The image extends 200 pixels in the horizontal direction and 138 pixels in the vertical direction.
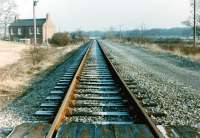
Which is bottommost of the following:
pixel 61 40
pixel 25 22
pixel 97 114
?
pixel 97 114

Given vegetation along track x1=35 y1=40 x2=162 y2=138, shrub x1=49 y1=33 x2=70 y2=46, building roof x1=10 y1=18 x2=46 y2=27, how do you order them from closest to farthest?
vegetation along track x1=35 y1=40 x2=162 y2=138
shrub x1=49 y1=33 x2=70 y2=46
building roof x1=10 y1=18 x2=46 y2=27

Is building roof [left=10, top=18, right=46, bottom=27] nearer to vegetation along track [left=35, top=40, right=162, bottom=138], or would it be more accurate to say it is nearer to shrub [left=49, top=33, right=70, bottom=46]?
shrub [left=49, top=33, right=70, bottom=46]

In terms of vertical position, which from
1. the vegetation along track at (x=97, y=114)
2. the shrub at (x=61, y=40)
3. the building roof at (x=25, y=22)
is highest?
the building roof at (x=25, y=22)

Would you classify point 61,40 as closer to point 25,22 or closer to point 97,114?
point 25,22

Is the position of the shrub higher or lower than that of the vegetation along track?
higher

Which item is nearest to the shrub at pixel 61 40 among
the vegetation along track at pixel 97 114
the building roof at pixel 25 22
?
the building roof at pixel 25 22

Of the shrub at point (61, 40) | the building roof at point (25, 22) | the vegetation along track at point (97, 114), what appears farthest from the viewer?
the building roof at point (25, 22)

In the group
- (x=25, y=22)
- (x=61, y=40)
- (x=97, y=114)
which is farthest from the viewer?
(x=25, y=22)

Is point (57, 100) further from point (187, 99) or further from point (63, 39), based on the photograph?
point (63, 39)

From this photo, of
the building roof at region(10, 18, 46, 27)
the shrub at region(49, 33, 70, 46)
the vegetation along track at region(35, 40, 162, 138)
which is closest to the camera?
the vegetation along track at region(35, 40, 162, 138)

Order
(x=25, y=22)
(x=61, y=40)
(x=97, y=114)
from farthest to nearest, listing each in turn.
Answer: (x=25, y=22)
(x=61, y=40)
(x=97, y=114)

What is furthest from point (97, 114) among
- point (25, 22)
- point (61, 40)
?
point (25, 22)

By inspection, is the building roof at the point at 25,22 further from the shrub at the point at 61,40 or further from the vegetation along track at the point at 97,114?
the vegetation along track at the point at 97,114

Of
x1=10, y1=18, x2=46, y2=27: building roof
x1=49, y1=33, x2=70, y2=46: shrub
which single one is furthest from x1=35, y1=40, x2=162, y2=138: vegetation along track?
x1=10, y1=18, x2=46, y2=27: building roof
